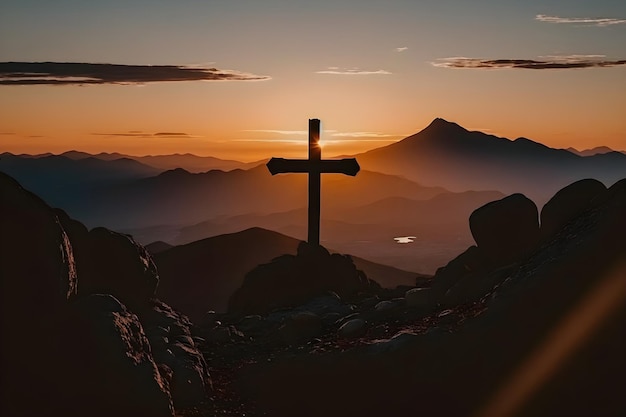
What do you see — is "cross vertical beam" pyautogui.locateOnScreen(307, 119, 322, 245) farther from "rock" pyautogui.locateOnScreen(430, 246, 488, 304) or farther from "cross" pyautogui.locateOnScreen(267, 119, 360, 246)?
"rock" pyautogui.locateOnScreen(430, 246, 488, 304)

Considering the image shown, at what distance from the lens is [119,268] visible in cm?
1579

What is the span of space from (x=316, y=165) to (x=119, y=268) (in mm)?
9028

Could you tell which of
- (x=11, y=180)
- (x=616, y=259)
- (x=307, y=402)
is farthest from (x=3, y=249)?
(x=616, y=259)

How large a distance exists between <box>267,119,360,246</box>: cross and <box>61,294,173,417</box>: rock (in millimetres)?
12963

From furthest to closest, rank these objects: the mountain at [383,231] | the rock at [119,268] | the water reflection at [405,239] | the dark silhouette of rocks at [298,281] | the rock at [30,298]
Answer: the water reflection at [405,239] < the mountain at [383,231] < the dark silhouette of rocks at [298,281] < the rock at [119,268] < the rock at [30,298]

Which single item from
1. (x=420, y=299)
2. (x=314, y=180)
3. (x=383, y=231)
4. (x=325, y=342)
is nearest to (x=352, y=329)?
(x=325, y=342)

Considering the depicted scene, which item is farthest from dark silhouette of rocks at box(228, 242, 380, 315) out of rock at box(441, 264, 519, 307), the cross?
rock at box(441, 264, 519, 307)

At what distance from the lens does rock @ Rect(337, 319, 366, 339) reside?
15.8 m

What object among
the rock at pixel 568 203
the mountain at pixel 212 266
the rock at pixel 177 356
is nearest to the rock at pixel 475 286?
the rock at pixel 568 203

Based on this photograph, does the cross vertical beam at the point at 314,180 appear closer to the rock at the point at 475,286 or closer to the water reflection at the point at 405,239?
the rock at the point at 475,286

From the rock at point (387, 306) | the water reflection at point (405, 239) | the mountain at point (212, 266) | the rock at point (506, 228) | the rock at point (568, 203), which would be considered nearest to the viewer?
the rock at point (568, 203)

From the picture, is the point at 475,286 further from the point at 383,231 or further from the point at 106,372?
the point at 383,231

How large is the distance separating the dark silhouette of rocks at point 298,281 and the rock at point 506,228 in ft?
14.5

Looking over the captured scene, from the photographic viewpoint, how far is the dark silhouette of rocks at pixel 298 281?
22.0m
